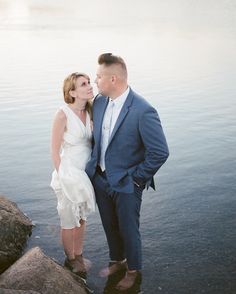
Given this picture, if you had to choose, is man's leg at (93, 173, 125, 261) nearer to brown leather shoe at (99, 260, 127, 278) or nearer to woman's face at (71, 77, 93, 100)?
brown leather shoe at (99, 260, 127, 278)

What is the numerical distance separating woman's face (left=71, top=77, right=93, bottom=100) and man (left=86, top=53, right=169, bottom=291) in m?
0.13

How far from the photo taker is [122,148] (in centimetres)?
458

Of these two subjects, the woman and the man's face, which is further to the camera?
the woman

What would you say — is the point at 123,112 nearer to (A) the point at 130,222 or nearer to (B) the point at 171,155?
(A) the point at 130,222

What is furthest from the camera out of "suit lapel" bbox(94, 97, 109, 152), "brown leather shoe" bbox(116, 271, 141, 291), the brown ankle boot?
the brown ankle boot

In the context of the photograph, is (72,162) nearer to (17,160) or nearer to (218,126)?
(17,160)

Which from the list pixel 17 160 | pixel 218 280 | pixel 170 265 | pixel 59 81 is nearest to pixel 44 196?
pixel 17 160

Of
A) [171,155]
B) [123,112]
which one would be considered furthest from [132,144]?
[171,155]

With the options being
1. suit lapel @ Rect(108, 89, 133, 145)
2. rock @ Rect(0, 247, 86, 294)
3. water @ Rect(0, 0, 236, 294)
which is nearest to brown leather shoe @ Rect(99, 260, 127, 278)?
water @ Rect(0, 0, 236, 294)

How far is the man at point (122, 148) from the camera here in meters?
4.44

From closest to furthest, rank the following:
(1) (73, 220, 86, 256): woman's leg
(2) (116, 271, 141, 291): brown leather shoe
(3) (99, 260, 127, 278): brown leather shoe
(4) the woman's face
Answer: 1. (4) the woman's face
2. (2) (116, 271, 141, 291): brown leather shoe
3. (1) (73, 220, 86, 256): woman's leg
4. (3) (99, 260, 127, 278): brown leather shoe

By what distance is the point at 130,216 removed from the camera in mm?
4816

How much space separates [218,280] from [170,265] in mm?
680

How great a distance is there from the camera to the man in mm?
4438
